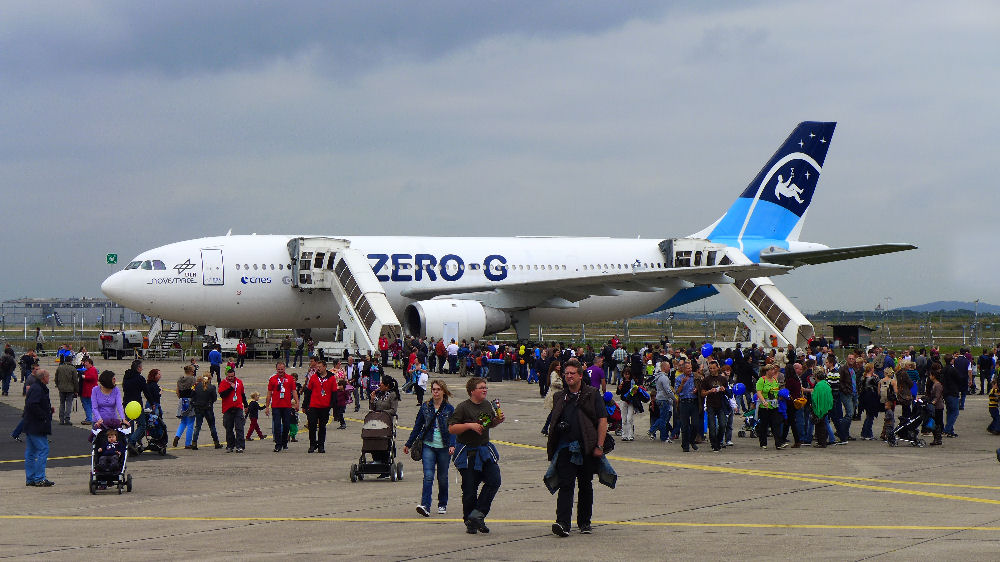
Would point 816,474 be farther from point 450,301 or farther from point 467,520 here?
point 450,301

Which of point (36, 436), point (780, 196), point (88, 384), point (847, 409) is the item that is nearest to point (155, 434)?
point (36, 436)

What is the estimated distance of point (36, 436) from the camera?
15320mm

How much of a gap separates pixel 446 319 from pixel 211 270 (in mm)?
8470

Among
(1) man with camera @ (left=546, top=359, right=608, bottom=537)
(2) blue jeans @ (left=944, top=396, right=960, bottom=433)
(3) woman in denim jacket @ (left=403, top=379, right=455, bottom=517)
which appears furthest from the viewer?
(2) blue jeans @ (left=944, top=396, right=960, bottom=433)

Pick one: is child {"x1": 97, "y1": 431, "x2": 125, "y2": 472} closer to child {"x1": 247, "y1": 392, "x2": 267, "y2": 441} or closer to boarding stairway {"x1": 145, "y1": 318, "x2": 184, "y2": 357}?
child {"x1": 247, "y1": 392, "x2": 267, "y2": 441}

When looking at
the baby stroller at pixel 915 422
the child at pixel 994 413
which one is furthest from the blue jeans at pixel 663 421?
the child at pixel 994 413

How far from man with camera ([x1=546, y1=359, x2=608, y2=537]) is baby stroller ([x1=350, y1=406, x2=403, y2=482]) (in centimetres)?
493

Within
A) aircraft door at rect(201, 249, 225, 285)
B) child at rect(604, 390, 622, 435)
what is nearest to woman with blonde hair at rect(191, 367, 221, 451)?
child at rect(604, 390, 622, 435)

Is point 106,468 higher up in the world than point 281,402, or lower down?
lower down

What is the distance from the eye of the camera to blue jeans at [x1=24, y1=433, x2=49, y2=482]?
15.3 m

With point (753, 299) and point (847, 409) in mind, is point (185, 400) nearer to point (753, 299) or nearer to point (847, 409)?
point (847, 409)

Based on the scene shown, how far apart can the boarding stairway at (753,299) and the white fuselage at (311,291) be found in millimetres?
1498

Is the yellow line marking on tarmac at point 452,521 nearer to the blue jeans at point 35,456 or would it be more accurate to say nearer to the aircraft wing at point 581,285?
the blue jeans at point 35,456

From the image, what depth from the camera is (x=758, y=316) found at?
4956 cm
